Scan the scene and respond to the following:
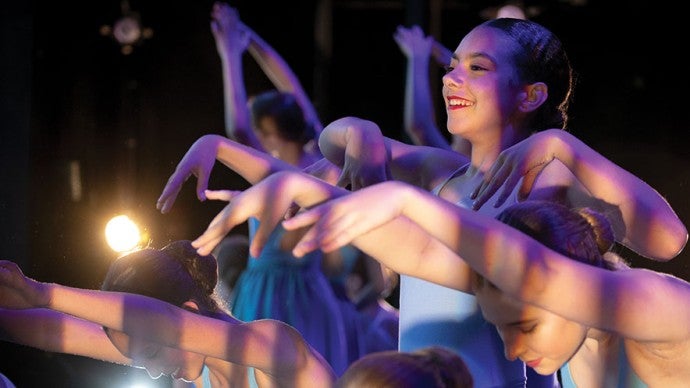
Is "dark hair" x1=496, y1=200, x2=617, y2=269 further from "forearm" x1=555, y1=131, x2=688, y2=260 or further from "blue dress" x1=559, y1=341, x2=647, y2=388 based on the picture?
"blue dress" x1=559, y1=341, x2=647, y2=388

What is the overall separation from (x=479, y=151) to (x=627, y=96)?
1969 mm

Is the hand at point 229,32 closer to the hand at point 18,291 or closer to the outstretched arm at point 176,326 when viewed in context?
the outstretched arm at point 176,326

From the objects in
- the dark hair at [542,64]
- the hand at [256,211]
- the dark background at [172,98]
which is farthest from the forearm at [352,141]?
the dark background at [172,98]

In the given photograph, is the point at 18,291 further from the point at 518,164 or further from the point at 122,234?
the point at 122,234

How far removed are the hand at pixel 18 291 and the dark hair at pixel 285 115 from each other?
149 cm

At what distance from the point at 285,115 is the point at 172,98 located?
719 millimetres

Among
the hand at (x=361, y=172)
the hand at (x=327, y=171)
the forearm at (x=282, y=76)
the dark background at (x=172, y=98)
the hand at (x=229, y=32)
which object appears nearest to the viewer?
the hand at (x=361, y=172)

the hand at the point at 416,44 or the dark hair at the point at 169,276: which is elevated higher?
the hand at the point at 416,44

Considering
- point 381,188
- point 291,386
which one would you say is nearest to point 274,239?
point 291,386

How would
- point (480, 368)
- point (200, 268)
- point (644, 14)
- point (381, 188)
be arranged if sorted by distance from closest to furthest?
point (381, 188)
point (480, 368)
point (200, 268)
point (644, 14)

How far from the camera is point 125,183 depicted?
3.22m

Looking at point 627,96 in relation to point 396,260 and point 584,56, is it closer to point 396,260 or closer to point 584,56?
point 584,56

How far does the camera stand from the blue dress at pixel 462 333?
5.09ft

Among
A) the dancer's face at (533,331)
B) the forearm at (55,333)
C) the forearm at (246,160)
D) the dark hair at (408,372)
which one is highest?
the forearm at (246,160)
